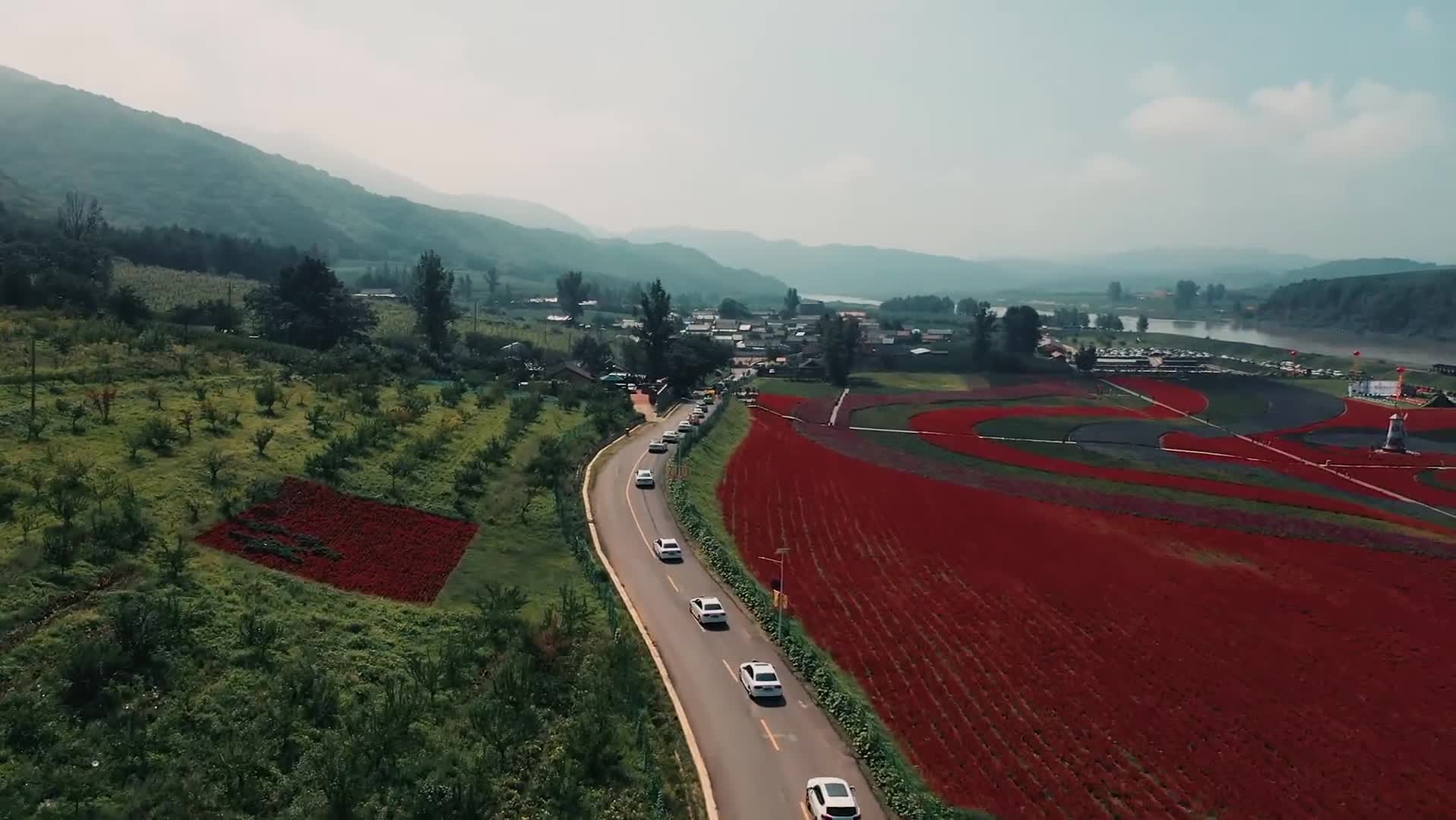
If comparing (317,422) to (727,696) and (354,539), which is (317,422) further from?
(727,696)

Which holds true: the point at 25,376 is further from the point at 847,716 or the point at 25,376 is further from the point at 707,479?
the point at 847,716

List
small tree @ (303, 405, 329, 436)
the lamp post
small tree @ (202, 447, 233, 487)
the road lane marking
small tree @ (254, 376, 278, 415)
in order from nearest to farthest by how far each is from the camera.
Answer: the road lane marking < the lamp post < small tree @ (202, 447, 233, 487) < small tree @ (303, 405, 329, 436) < small tree @ (254, 376, 278, 415)

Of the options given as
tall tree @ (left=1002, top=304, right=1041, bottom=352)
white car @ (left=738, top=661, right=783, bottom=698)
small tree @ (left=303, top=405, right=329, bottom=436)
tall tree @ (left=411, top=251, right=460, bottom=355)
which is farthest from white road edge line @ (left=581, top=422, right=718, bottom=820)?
tall tree @ (left=1002, top=304, right=1041, bottom=352)

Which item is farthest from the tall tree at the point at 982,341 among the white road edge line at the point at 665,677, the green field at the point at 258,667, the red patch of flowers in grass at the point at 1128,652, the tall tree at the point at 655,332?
the green field at the point at 258,667

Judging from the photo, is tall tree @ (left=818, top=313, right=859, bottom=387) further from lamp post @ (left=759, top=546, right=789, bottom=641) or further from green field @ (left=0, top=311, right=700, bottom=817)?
green field @ (left=0, top=311, right=700, bottom=817)

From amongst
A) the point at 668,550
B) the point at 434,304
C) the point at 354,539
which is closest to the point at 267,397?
the point at 354,539

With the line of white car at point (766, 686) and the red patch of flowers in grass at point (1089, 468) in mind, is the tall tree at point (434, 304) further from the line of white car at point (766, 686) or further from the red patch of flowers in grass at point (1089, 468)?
the line of white car at point (766, 686)
